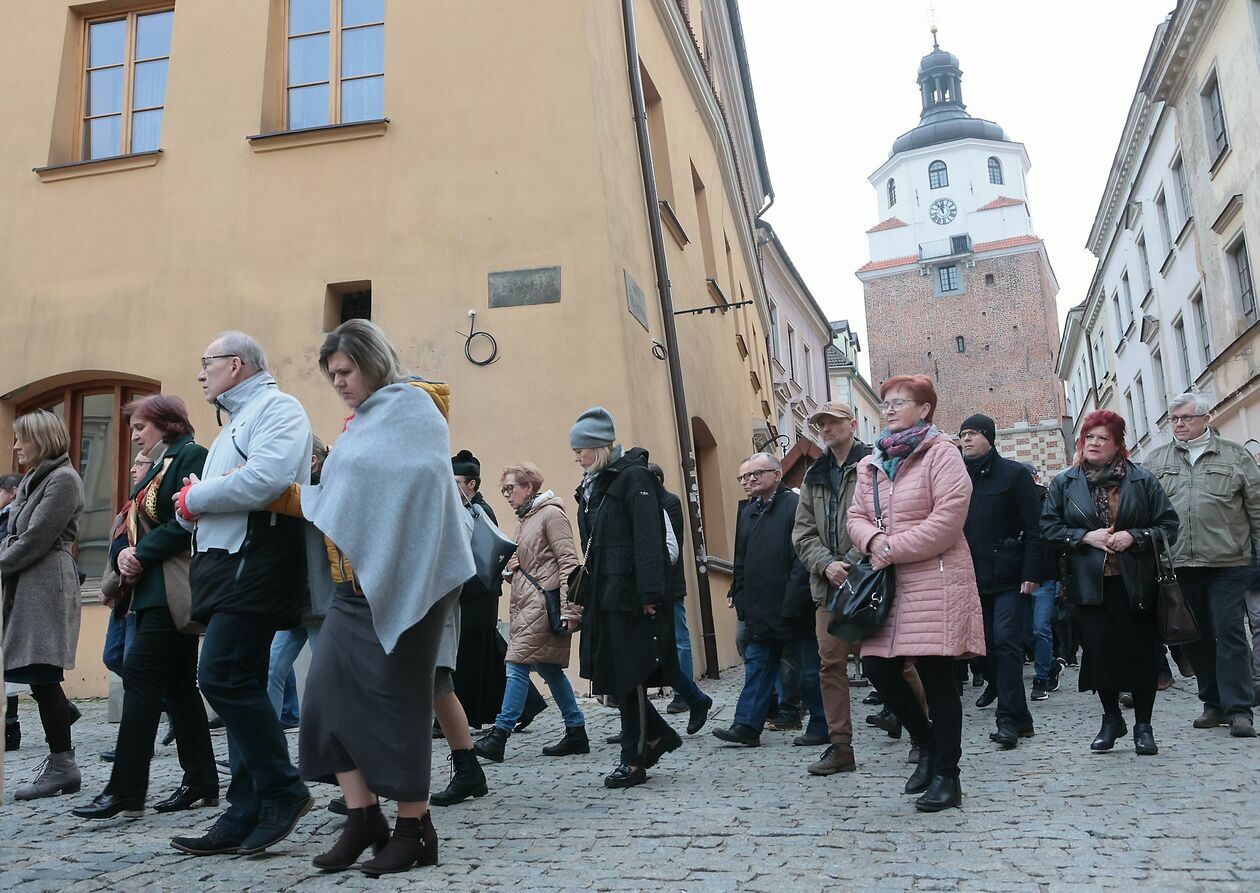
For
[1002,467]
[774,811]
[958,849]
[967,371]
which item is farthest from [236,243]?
[967,371]

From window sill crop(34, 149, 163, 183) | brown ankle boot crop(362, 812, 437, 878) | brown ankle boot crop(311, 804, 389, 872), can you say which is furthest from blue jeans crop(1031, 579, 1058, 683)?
window sill crop(34, 149, 163, 183)

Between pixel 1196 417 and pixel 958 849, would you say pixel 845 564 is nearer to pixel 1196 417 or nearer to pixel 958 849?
pixel 958 849

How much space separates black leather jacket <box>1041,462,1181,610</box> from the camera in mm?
6113

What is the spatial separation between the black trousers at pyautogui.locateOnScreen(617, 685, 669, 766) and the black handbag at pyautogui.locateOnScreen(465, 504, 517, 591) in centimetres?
84

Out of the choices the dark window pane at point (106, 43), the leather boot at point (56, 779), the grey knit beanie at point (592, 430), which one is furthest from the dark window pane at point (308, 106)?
the leather boot at point (56, 779)

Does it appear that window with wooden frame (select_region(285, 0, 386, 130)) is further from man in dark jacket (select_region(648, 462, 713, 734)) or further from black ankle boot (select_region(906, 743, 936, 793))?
black ankle boot (select_region(906, 743, 936, 793))

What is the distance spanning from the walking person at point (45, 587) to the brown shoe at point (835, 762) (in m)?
3.53

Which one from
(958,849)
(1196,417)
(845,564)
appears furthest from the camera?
(1196,417)

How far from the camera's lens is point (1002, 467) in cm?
736

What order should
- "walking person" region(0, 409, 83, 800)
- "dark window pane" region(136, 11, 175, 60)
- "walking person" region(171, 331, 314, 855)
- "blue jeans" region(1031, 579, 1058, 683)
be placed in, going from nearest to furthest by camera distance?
"walking person" region(171, 331, 314, 855), "walking person" region(0, 409, 83, 800), "blue jeans" region(1031, 579, 1058, 683), "dark window pane" region(136, 11, 175, 60)

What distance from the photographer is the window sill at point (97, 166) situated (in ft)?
35.0

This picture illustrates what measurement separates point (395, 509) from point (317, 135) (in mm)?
7363

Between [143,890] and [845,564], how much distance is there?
3.25 metres

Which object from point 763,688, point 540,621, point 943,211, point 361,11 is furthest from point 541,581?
point 943,211
